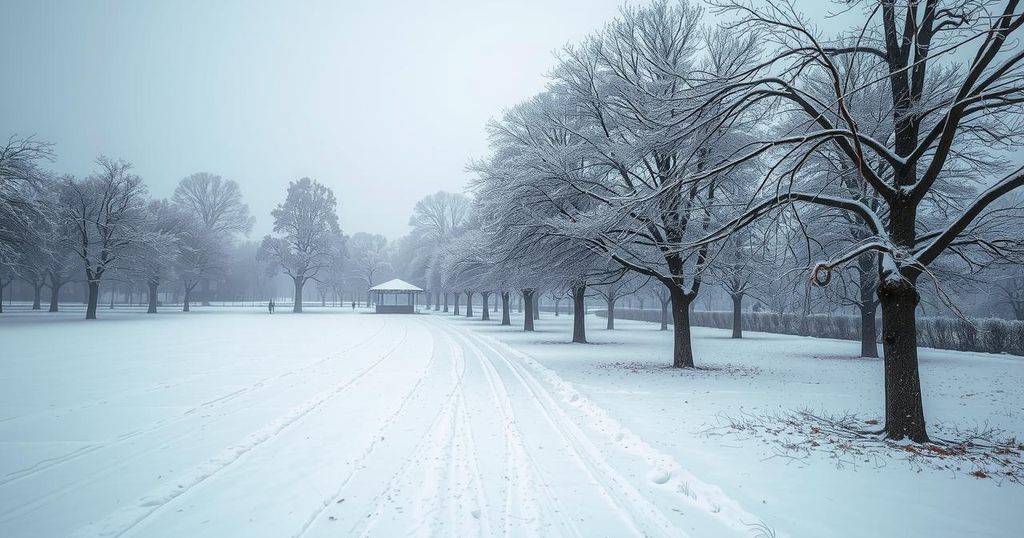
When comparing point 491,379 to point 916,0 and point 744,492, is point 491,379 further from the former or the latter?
point 916,0

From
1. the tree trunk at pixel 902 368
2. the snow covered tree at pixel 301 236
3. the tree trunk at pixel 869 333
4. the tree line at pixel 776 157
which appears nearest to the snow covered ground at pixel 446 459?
the tree trunk at pixel 902 368

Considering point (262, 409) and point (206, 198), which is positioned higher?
point (206, 198)

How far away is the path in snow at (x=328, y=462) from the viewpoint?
397 centimetres

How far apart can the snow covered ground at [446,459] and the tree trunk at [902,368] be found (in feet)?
3.86

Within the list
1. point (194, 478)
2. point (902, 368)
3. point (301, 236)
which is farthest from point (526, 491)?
point (301, 236)

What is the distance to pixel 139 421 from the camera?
282 inches

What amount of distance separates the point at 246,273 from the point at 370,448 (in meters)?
90.5

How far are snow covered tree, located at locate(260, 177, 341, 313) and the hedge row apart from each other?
40680mm

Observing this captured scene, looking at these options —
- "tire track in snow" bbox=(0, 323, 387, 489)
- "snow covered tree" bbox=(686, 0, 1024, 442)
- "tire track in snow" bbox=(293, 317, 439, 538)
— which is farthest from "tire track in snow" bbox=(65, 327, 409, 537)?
"snow covered tree" bbox=(686, 0, 1024, 442)

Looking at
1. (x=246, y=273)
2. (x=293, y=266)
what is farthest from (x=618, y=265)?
(x=246, y=273)

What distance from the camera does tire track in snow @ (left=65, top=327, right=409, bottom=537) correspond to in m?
3.90

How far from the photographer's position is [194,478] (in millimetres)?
4934

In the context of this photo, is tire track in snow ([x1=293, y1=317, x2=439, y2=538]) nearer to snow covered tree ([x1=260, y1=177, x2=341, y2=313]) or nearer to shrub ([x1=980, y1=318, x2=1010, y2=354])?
shrub ([x1=980, y1=318, x2=1010, y2=354])

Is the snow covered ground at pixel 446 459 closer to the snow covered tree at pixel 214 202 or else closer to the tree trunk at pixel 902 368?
the tree trunk at pixel 902 368
